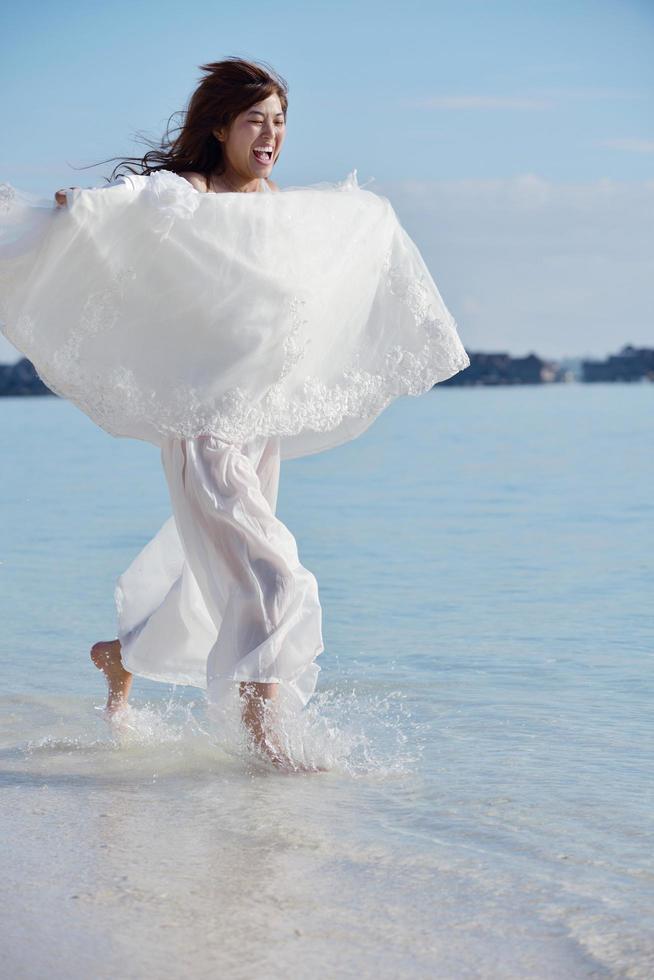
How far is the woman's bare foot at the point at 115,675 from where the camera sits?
163 inches

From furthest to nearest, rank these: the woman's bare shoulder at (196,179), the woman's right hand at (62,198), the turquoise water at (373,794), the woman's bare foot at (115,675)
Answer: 1. the woman's bare foot at (115,675)
2. the woman's bare shoulder at (196,179)
3. the woman's right hand at (62,198)
4. the turquoise water at (373,794)

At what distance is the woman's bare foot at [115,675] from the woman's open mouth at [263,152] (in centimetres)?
144

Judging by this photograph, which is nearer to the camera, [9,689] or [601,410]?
[9,689]

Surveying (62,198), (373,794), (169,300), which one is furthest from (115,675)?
(62,198)

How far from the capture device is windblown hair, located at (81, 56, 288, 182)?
3910mm

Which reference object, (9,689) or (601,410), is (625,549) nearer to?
(9,689)

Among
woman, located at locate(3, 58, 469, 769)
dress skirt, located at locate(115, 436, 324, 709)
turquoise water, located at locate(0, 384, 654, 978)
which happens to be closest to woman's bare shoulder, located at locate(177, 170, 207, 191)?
woman, located at locate(3, 58, 469, 769)

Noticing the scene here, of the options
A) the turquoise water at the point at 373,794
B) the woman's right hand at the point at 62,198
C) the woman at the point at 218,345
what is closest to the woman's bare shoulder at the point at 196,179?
the woman at the point at 218,345

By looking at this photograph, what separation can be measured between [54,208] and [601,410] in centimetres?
3235

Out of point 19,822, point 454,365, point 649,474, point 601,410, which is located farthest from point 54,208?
point 601,410

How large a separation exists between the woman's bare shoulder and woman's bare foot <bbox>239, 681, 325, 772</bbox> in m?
1.36

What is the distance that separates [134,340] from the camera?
149 inches

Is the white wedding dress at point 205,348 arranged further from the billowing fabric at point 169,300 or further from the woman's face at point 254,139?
the woman's face at point 254,139

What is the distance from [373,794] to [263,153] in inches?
69.4
